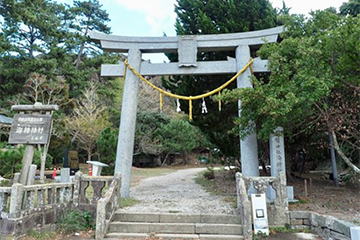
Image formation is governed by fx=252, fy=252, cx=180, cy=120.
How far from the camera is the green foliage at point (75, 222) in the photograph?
17.9ft

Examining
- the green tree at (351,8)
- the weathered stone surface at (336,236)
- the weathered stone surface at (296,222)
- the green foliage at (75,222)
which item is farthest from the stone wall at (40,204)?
the green tree at (351,8)

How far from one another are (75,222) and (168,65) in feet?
17.3

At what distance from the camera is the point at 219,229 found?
521 centimetres

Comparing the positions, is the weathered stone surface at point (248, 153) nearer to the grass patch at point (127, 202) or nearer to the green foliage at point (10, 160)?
the grass patch at point (127, 202)

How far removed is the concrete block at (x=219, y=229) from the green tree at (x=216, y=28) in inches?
214

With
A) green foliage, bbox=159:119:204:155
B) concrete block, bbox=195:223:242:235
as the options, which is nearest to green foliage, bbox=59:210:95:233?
concrete block, bbox=195:223:242:235

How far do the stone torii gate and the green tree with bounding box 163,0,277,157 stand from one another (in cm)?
147

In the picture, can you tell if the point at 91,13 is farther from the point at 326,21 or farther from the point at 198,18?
the point at 326,21

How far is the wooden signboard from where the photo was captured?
20.0 feet

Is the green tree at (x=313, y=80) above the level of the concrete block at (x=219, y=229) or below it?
above

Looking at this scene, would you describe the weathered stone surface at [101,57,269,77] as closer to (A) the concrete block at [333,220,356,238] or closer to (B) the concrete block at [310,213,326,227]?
(B) the concrete block at [310,213,326,227]

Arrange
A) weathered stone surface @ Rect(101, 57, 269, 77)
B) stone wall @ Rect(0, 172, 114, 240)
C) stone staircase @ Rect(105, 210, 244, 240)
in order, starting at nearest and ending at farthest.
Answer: stone wall @ Rect(0, 172, 114, 240)
stone staircase @ Rect(105, 210, 244, 240)
weathered stone surface @ Rect(101, 57, 269, 77)

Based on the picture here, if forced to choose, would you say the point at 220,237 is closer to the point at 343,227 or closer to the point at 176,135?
the point at 343,227

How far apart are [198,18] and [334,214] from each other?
7.80 meters
